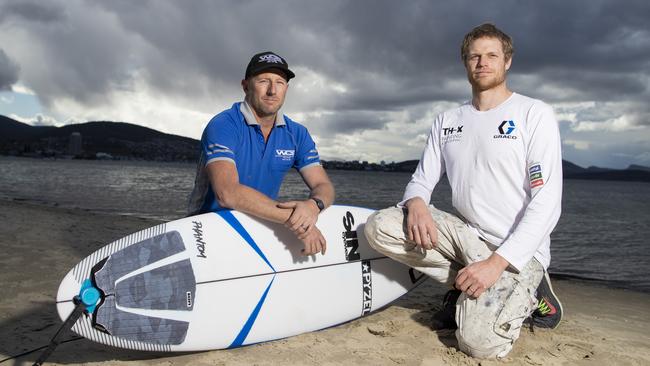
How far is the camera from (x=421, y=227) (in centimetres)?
315

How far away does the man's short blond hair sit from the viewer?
10.2 feet

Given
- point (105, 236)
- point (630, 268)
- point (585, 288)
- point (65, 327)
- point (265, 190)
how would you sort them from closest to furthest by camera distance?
point (65, 327)
point (265, 190)
point (585, 288)
point (105, 236)
point (630, 268)

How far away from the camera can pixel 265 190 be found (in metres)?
3.71

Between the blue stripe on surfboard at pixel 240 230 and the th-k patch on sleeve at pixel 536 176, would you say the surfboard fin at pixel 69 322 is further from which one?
the th-k patch on sleeve at pixel 536 176

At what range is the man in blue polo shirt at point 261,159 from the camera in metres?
3.24

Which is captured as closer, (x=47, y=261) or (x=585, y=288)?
(x=47, y=261)

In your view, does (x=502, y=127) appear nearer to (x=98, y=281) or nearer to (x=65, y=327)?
(x=98, y=281)

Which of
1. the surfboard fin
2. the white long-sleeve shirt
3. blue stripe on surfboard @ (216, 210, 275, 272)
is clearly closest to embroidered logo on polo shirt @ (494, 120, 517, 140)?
the white long-sleeve shirt

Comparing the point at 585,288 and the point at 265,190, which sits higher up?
→ the point at 265,190

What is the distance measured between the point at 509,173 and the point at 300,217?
4.49ft

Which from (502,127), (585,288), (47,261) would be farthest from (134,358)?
(585,288)

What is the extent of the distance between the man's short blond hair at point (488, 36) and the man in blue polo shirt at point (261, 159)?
1235 millimetres

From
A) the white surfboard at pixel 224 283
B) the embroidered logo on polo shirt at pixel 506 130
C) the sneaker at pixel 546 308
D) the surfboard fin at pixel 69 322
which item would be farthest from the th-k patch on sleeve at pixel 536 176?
the surfboard fin at pixel 69 322

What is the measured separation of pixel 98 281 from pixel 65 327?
294 mm
